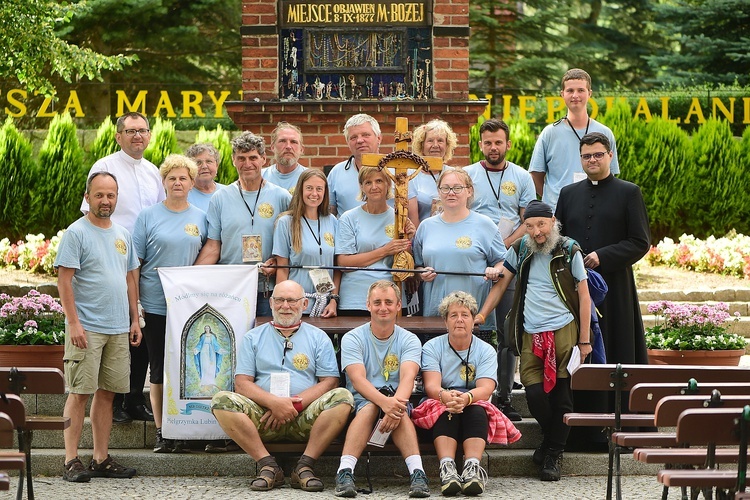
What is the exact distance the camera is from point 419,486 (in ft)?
19.9

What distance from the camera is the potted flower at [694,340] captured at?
7844 mm

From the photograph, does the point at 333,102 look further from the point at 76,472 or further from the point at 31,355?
the point at 76,472

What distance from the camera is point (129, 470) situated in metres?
6.60

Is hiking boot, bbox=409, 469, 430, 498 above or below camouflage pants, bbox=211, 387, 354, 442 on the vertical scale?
below

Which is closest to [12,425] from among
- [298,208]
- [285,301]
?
[285,301]

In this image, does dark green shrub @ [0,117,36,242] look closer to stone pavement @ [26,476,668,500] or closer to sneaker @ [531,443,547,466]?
stone pavement @ [26,476,668,500]

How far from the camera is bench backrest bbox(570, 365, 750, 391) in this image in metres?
5.63

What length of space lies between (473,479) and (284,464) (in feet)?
4.12

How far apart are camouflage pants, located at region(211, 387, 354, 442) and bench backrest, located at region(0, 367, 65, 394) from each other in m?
1.14

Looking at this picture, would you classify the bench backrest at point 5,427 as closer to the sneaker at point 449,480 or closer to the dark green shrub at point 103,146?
the sneaker at point 449,480

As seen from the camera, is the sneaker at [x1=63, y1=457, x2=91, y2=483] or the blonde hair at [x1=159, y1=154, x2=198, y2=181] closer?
the sneaker at [x1=63, y1=457, x2=91, y2=483]

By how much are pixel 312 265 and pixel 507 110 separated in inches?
479

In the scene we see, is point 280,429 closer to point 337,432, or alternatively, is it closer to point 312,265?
point 337,432

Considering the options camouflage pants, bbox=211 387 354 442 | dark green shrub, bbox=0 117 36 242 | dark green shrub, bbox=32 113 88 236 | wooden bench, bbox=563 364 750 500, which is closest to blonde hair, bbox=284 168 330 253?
camouflage pants, bbox=211 387 354 442
